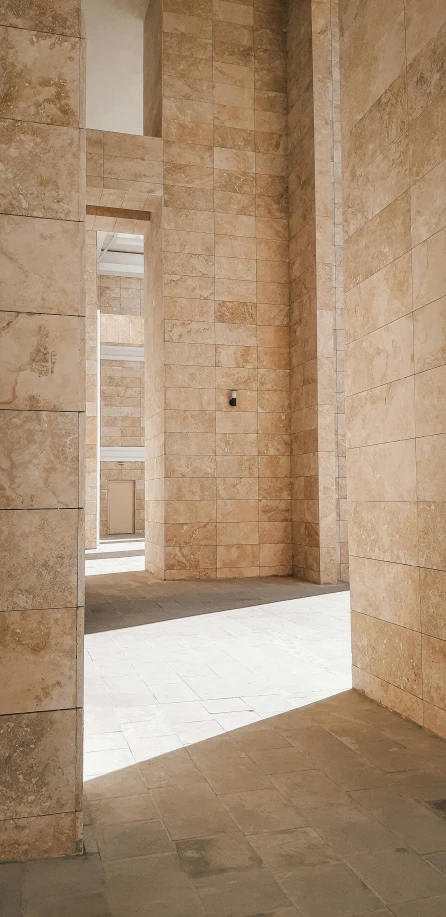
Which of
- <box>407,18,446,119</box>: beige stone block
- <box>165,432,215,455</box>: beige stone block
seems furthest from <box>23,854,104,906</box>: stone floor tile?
<box>165,432,215,455</box>: beige stone block

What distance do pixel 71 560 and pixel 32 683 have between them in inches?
22.3

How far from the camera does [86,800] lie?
381 centimetres

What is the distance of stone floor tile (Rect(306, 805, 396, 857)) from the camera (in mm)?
3246

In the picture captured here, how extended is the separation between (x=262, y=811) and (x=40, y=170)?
3.29 m

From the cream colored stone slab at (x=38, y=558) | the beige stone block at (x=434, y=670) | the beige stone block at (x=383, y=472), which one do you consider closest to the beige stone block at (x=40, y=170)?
the cream colored stone slab at (x=38, y=558)

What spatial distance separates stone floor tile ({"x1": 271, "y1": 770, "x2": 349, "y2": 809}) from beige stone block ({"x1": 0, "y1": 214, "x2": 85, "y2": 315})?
107 inches

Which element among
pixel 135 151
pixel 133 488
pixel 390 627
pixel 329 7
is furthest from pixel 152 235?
pixel 133 488

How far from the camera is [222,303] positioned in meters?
13.4

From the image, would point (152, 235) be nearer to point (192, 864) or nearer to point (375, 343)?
point (375, 343)

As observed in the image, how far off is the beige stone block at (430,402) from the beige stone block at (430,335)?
2.5 inches

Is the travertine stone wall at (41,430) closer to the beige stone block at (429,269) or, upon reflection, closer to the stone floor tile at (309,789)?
the stone floor tile at (309,789)

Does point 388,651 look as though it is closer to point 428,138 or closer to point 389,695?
point 389,695

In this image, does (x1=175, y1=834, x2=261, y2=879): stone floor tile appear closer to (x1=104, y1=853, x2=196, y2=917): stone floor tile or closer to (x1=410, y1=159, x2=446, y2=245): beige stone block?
(x1=104, y1=853, x2=196, y2=917): stone floor tile

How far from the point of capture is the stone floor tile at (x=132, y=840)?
10.6ft
